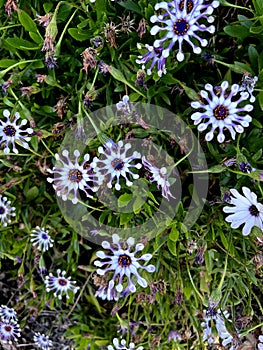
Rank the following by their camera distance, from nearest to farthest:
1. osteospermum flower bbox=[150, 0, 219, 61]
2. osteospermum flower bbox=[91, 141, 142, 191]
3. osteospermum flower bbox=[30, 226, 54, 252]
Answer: osteospermum flower bbox=[150, 0, 219, 61] → osteospermum flower bbox=[91, 141, 142, 191] → osteospermum flower bbox=[30, 226, 54, 252]

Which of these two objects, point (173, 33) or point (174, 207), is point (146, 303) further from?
point (173, 33)

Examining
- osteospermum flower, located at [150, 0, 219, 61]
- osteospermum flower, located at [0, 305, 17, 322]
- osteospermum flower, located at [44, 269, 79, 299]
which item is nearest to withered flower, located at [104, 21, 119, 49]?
osteospermum flower, located at [150, 0, 219, 61]

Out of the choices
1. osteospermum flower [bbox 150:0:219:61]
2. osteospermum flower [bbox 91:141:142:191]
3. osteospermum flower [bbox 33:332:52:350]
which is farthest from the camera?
osteospermum flower [bbox 33:332:52:350]

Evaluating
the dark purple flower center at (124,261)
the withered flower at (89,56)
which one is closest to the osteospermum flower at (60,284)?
the dark purple flower center at (124,261)

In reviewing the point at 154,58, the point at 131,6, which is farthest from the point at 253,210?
the point at 131,6

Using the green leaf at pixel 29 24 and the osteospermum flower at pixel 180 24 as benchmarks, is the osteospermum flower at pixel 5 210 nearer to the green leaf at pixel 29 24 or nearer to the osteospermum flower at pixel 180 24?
the green leaf at pixel 29 24

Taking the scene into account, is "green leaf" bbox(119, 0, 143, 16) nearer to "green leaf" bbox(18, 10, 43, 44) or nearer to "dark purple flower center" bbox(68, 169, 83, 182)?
"green leaf" bbox(18, 10, 43, 44)
